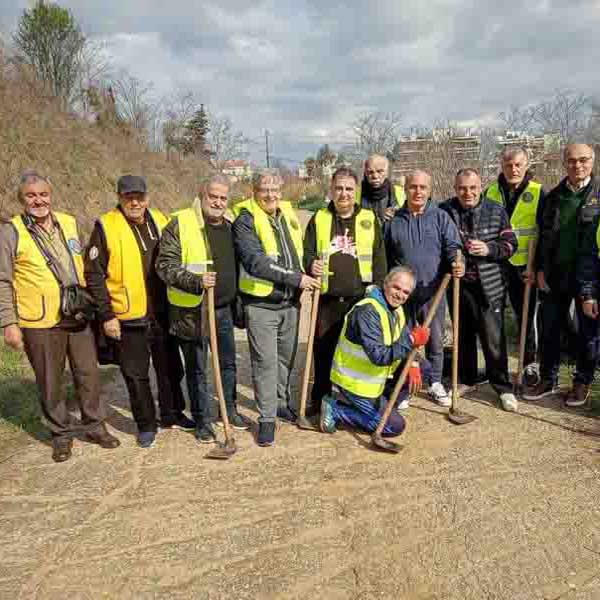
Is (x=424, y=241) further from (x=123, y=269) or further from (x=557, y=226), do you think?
(x=123, y=269)

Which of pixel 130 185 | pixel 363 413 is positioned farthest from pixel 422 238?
pixel 130 185

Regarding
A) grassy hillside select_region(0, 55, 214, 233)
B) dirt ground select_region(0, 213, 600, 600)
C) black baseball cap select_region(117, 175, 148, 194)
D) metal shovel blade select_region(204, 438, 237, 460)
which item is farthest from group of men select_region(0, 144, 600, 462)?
grassy hillside select_region(0, 55, 214, 233)

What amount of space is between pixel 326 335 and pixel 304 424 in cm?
80

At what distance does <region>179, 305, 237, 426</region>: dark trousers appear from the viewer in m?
4.17

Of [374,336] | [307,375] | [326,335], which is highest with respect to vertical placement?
[374,336]

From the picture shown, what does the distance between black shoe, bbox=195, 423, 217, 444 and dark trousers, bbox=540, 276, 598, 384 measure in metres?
3.19

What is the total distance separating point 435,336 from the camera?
4.82 meters

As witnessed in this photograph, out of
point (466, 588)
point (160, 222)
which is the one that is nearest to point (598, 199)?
point (466, 588)

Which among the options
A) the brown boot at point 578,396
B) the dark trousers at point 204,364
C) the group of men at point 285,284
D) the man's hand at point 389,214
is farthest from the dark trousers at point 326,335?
the brown boot at point 578,396

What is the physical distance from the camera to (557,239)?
453 centimetres

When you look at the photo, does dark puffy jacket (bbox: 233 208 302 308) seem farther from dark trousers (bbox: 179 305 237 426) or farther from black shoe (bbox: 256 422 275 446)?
black shoe (bbox: 256 422 275 446)

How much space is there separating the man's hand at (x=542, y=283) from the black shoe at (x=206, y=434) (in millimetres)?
3236

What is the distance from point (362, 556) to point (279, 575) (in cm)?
48

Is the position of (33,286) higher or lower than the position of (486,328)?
higher
